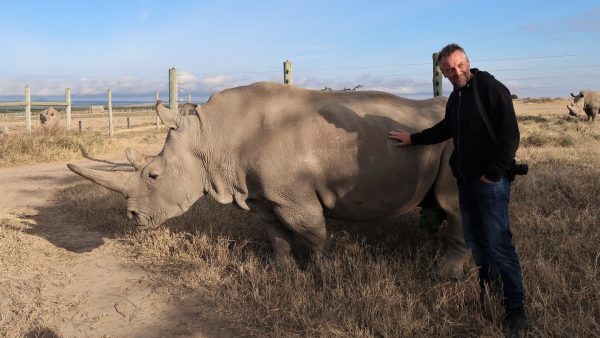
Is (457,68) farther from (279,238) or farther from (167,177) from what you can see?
(167,177)

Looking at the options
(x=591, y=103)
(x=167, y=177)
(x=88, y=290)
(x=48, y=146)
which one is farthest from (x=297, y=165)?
(x=591, y=103)

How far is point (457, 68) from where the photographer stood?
10.5 ft

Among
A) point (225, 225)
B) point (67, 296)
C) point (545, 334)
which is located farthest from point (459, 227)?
point (67, 296)

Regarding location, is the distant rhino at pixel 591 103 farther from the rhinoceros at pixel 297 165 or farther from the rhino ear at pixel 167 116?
the rhino ear at pixel 167 116

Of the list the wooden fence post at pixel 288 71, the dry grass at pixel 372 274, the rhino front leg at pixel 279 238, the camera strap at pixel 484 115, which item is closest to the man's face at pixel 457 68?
the camera strap at pixel 484 115

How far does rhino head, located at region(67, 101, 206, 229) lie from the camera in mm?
4586

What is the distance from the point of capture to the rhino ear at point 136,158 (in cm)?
471

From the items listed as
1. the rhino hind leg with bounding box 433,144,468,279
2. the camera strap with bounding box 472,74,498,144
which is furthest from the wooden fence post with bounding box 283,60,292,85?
the camera strap with bounding box 472,74,498,144

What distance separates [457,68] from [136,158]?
3145 mm

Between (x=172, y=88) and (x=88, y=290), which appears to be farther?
(x=172, y=88)

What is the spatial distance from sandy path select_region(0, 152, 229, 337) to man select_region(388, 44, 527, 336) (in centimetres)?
211

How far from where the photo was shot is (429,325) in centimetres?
346

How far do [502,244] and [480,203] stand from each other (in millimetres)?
310

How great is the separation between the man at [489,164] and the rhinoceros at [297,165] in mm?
816
